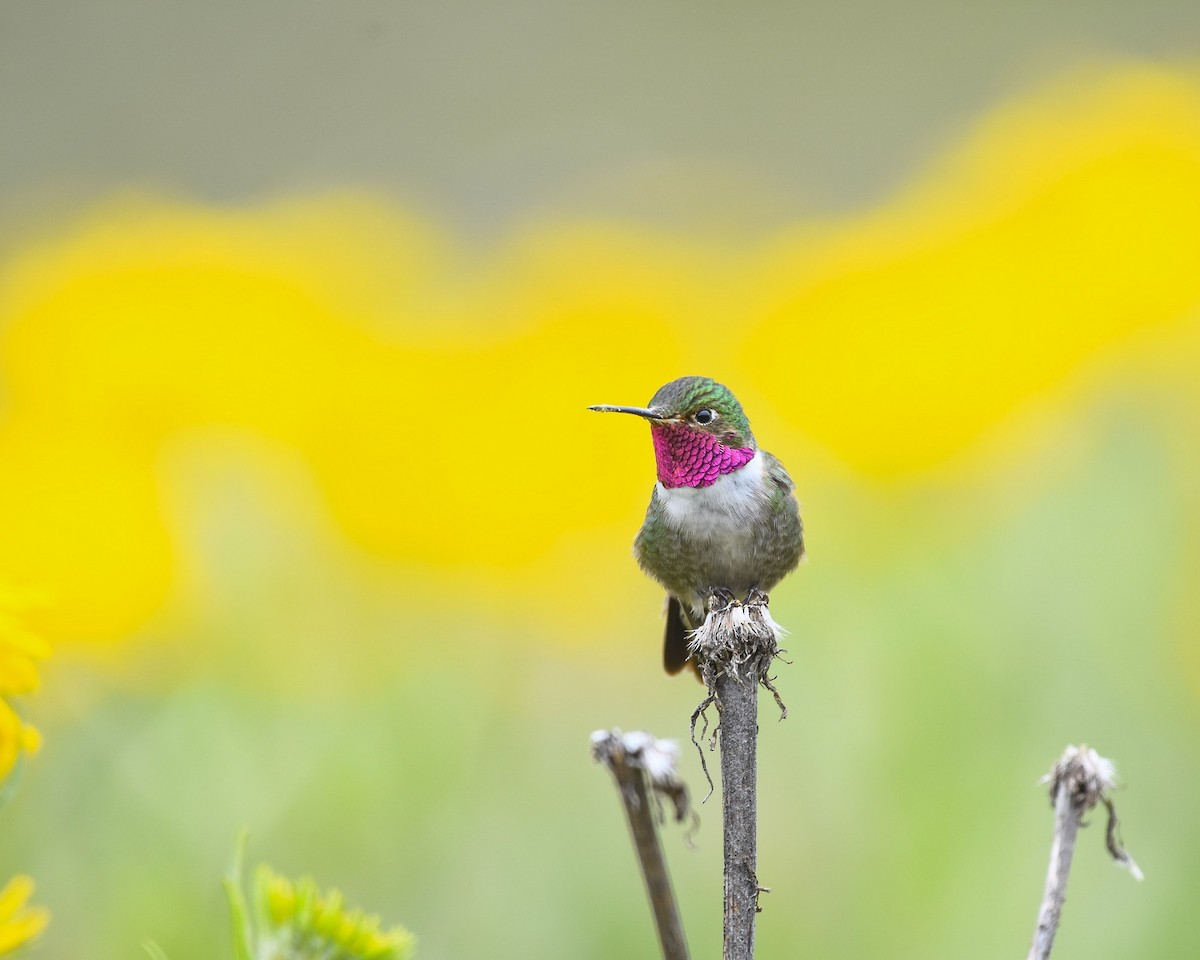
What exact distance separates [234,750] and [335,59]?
3832 millimetres

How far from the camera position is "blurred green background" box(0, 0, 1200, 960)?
1891 millimetres

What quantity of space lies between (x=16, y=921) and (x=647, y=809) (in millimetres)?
341

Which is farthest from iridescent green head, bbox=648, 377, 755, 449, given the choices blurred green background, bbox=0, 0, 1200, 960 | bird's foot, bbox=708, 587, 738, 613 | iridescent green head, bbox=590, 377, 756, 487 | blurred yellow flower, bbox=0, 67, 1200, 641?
blurred yellow flower, bbox=0, 67, 1200, 641

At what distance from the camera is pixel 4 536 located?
2.00 m

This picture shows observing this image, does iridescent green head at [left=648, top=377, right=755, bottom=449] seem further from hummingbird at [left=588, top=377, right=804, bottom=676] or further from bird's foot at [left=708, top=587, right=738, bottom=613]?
bird's foot at [left=708, top=587, right=738, bottom=613]

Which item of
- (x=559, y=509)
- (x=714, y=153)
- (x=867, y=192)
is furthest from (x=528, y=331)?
(x=714, y=153)

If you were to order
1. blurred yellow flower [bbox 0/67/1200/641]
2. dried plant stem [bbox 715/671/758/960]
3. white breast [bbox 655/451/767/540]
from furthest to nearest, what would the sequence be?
1. blurred yellow flower [bbox 0/67/1200/641]
2. white breast [bbox 655/451/767/540]
3. dried plant stem [bbox 715/671/758/960]

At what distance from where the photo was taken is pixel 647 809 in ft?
2.65

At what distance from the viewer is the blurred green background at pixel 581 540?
189 cm

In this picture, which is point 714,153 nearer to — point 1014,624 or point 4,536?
point 1014,624

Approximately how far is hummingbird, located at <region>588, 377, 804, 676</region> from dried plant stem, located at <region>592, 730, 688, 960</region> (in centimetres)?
35

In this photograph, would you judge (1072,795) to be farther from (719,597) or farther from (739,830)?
(719,597)

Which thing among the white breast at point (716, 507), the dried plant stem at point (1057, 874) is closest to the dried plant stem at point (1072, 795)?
the dried plant stem at point (1057, 874)

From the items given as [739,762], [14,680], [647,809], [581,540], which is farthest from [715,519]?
[581,540]
